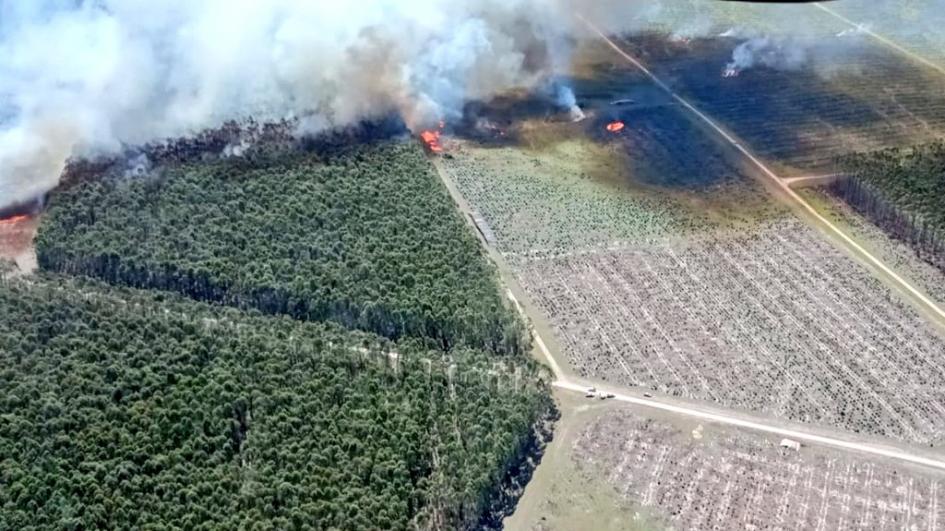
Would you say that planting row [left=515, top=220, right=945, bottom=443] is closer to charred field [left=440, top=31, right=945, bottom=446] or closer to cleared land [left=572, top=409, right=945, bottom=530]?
charred field [left=440, top=31, right=945, bottom=446]

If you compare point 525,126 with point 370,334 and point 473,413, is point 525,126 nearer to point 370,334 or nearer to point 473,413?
point 370,334

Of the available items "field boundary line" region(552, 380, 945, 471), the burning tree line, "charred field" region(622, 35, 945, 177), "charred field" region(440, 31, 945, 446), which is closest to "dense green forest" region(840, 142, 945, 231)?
the burning tree line

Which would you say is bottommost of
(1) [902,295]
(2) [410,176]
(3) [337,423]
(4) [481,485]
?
(1) [902,295]

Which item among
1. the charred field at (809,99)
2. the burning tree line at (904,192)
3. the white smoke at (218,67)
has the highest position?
the white smoke at (218,67)

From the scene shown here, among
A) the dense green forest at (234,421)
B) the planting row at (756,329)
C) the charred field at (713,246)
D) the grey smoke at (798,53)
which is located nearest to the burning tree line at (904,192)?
the charred field at (713,246)

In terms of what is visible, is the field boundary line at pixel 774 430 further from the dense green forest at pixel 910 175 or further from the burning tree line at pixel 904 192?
the dense green forest at pixel 910 175

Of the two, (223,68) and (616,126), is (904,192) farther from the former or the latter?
(223,68)

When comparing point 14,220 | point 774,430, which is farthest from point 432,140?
point 774,430

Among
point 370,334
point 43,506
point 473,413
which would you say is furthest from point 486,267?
point 43,506
